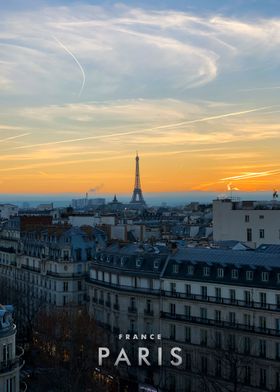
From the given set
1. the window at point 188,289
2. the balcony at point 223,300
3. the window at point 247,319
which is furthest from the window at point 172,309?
the window at point 247,319

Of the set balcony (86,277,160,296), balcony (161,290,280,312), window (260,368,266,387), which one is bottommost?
window (260,368,266,387)

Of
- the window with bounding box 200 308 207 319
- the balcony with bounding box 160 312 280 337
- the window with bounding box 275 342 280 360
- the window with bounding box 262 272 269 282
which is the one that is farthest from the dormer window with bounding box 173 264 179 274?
the window with bounding box 275 342 280 360

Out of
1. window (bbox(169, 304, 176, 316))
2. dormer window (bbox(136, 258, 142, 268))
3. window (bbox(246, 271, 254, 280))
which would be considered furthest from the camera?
dormer window (bbox(136, 258, 142, 268))

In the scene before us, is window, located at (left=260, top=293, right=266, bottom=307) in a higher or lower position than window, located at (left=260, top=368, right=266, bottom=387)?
higher

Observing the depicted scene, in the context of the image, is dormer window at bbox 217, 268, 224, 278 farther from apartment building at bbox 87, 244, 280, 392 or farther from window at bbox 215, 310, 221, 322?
window at bbox 215, 310, 221, 322

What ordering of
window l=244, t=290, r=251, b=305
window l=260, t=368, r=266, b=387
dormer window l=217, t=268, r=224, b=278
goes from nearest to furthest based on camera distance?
window l=260, t=368, r=266, b=387
window l=244, t=290, r=251, b=305
dormer window l=217, t=268, r=224, b=278

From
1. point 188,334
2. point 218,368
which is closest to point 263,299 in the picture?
point 218,368
